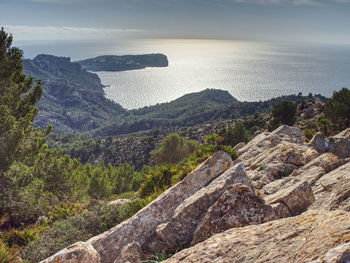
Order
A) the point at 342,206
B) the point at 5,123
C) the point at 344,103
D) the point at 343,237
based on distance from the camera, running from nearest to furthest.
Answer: the point at 343,237
the point at 342,206
the point at 5,123
the point at 344,103

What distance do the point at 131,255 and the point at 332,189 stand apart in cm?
573

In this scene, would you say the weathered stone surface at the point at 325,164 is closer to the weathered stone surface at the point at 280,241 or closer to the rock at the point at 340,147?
the rock at the point at 340,147

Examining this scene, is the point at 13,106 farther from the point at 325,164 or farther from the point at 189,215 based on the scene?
the point at 325,164

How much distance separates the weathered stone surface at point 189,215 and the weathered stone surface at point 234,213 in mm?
412

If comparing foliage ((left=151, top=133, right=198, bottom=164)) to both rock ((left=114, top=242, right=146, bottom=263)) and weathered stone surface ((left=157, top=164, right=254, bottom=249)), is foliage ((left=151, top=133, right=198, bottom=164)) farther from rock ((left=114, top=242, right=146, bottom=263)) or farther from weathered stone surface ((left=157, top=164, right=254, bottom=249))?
rock ((left=114, top=242, right=146, bottom=263))

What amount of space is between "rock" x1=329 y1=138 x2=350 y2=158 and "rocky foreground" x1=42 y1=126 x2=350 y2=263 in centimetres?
229

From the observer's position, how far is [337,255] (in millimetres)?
2549

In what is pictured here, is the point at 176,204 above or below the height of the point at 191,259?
below

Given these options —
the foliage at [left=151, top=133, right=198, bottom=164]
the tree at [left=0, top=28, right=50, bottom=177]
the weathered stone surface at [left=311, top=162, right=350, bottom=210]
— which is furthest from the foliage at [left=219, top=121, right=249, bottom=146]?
the weathered stone surface at [left=311, top=162, right=350, bottom=210]

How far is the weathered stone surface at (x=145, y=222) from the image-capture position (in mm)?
6785

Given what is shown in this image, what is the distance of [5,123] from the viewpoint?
1189cm

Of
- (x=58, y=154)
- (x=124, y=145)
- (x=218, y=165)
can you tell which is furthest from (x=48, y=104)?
(x=218, y=165)

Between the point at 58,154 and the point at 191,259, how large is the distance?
16180 millimetres

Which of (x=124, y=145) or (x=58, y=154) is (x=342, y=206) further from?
(x=124, y=145)
